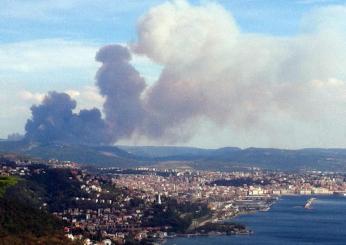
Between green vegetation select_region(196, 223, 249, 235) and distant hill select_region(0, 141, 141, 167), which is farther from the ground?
distant hill select_region(0, 141, 141, 167)

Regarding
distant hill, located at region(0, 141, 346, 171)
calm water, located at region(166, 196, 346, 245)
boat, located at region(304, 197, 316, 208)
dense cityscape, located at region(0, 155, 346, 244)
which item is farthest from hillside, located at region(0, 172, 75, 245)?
distant hill, located at region(0, 141, 346, 171)

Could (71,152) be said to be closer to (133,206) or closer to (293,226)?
(133,206)

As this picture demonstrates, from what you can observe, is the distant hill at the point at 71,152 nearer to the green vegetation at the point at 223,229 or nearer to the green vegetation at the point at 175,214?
the green vegetation at the point at 175,214

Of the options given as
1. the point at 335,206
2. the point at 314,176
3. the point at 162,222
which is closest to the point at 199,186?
the point at 335,206

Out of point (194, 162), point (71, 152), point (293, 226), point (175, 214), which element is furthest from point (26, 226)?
point (194, 162)

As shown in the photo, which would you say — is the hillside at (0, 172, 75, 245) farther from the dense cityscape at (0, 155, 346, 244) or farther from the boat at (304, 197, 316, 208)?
the boat at (304, 197, 316, 208)

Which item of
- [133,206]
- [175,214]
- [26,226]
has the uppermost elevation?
[26,226]

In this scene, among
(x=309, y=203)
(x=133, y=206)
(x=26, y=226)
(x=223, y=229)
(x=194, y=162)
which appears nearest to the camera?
(x=26, y=226)

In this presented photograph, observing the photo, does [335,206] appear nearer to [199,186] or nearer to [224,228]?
[199,186]

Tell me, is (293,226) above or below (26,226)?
below
